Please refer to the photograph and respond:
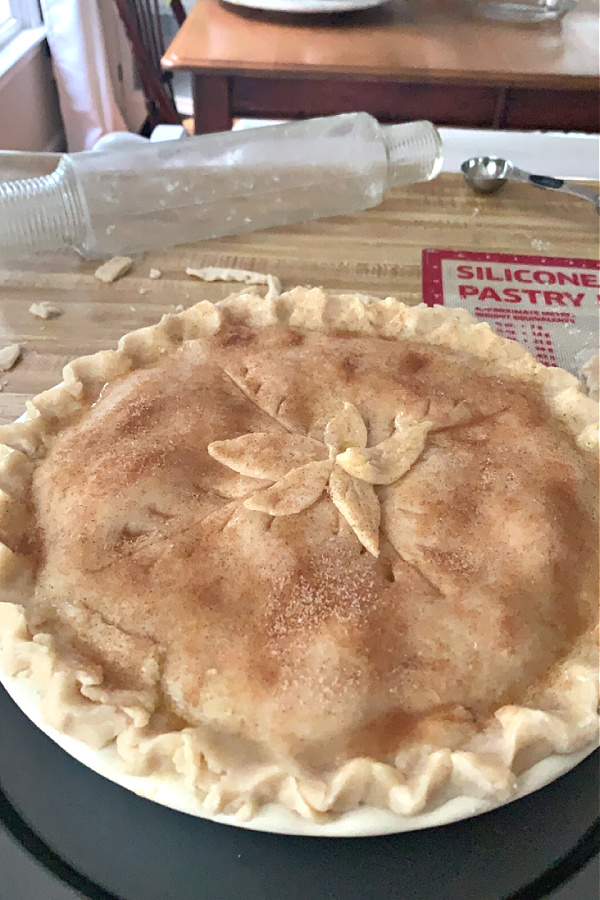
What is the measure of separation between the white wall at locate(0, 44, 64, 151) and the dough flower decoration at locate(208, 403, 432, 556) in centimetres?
358

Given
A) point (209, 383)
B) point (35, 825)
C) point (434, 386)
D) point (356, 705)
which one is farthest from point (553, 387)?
point (35, 825)

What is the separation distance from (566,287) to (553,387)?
79 cm

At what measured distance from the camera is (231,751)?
0.83 meters

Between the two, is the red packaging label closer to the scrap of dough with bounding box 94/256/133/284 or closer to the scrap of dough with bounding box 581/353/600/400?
the scrap of dough with bounding box 581/353/600/400

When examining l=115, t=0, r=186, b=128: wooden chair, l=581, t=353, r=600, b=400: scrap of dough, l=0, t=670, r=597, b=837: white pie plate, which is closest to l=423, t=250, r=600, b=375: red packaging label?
l=581, t=353, r=600, b=400: scrap of dough

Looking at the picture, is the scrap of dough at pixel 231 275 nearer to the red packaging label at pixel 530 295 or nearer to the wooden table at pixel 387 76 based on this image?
the red packaging label at pixel 530 295

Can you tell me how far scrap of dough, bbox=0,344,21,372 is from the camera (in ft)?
5.52

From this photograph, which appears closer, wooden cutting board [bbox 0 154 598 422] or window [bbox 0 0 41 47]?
wooden cutting board [bbox 0 154 598 422]

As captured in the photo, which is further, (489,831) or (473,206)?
(473,206)

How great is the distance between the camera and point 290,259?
2082 mm

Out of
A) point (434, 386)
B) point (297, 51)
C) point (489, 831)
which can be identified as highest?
point (297, 51)

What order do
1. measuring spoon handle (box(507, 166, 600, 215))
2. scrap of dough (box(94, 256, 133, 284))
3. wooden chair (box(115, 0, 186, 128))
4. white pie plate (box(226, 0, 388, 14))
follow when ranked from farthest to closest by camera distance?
wooden chair (box(115, 0, 186, 128)), white pie plate (box(226, 0, 388, 14)), measuring spoon handle (box(507, 166, 600, 215)), scrap of dough (box(94, 256, 133, 284))

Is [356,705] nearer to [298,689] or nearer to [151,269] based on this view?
[298,689]

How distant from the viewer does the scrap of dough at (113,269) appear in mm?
1967
